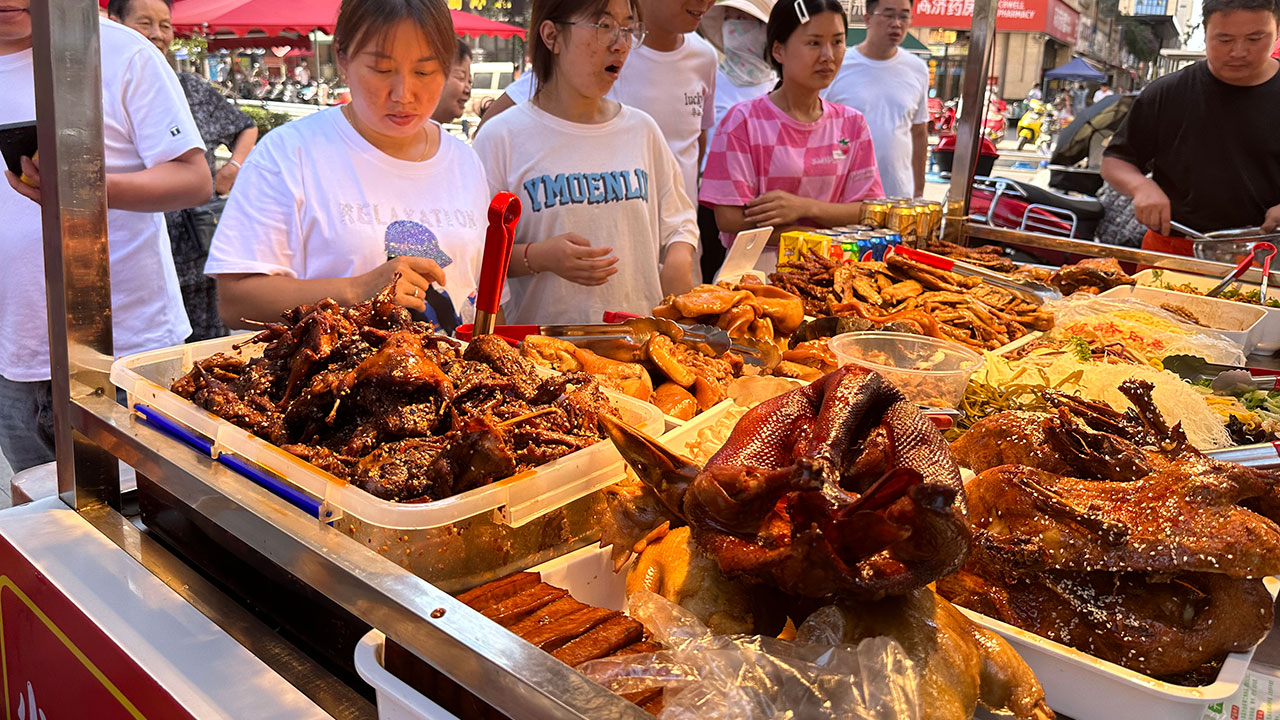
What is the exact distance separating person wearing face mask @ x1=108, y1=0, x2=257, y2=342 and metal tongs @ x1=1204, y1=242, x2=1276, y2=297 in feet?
12.1

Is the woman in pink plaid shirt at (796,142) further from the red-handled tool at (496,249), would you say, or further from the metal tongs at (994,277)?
the red-handled tool at (496,249)

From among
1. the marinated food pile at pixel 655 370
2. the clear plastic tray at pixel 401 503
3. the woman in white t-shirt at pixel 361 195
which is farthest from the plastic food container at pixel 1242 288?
the woman in white t-shirt at pixel 361 195

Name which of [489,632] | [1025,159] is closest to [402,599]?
[489,632]

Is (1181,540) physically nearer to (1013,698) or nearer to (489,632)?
(1013,698)

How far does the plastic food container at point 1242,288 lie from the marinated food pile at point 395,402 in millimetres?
2341

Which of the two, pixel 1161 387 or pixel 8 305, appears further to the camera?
pixel 8 305

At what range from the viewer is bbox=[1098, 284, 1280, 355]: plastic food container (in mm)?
2682

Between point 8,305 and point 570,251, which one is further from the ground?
point 570,251

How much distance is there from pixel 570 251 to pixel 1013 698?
1.87 meters

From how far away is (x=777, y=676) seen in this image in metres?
0.90

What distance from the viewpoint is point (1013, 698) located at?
95 centimetres

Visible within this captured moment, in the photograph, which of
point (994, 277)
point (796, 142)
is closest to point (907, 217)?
point (994, 277)

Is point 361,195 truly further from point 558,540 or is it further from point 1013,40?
point 1013,40

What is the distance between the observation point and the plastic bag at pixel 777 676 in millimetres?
856
